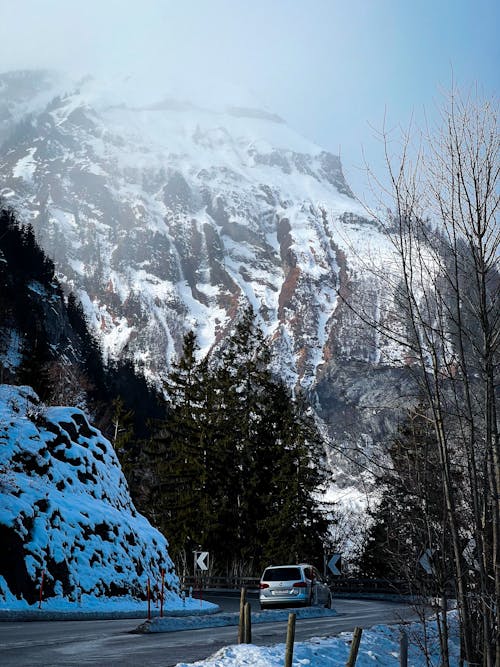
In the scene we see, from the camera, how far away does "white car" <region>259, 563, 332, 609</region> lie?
79.5ft

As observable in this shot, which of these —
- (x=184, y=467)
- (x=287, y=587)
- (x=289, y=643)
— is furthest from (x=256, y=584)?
(x=289, y=643)

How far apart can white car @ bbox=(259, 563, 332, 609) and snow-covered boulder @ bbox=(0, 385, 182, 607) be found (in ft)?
13.3

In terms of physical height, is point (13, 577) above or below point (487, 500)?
below

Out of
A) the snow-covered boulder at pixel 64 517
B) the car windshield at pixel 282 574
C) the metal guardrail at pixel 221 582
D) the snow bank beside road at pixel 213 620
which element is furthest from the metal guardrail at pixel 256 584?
the snow bank beside road at pixel 213 620

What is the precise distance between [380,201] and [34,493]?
19.3 m

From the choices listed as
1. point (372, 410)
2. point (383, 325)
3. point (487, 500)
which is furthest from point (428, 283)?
point (487, 500)

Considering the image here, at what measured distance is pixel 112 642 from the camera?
1370 centimetres

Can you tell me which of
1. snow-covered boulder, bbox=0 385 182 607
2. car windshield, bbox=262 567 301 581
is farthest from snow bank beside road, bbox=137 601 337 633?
snow-covered boulder, bbox=0 385 182 607

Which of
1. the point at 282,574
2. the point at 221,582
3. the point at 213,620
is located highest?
the point at 282,574

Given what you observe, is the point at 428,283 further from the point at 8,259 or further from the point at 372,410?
the point at 8,259

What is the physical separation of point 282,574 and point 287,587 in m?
0.50

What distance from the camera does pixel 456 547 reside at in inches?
242

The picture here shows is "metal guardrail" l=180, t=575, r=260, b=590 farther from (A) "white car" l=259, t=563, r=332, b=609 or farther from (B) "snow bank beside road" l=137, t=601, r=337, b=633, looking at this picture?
(B) "snow bank beside road" l=137, t=601, r=337, b=633

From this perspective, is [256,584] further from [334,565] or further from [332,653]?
[332,653]
